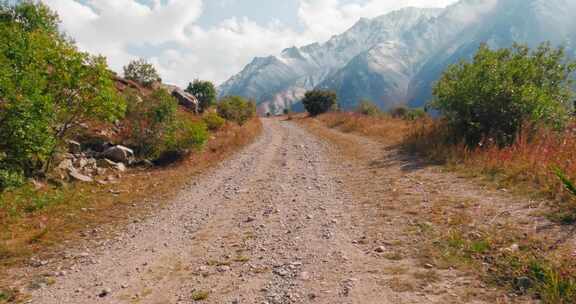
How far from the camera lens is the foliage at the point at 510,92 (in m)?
10.8

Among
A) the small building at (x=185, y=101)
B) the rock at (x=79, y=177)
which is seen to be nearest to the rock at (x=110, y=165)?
the rock at (x=79, y=177)

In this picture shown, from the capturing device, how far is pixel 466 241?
497 centimetres

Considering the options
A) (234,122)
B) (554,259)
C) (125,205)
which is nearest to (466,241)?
(554,259)

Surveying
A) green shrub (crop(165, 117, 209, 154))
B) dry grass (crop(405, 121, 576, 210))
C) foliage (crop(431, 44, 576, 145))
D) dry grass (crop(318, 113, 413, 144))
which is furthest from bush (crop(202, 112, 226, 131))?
foliage (crop(431, 44, 576, 145))

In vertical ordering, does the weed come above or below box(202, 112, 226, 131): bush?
below

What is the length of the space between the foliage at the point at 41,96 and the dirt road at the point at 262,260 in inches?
185

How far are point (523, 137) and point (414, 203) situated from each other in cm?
590

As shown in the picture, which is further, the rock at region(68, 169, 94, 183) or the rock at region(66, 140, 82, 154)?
the rock at region(66, 140, 82, 154)

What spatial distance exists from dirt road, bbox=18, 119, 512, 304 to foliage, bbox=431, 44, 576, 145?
657cm

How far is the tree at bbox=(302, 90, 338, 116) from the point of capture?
2248 inches

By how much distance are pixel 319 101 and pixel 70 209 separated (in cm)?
5099

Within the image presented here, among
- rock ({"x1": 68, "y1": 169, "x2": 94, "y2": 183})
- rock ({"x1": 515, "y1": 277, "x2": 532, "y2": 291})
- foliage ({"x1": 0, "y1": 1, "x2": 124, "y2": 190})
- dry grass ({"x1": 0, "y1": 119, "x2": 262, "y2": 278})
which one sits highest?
foliage ({"x1": 0, "y1": 1, "x2": 124, "y2": 190})

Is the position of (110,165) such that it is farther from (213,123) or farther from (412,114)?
(412,114)

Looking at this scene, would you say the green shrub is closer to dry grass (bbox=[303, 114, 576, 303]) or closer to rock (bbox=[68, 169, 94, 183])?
rock (bbox=[68, 169, 94, 183])
